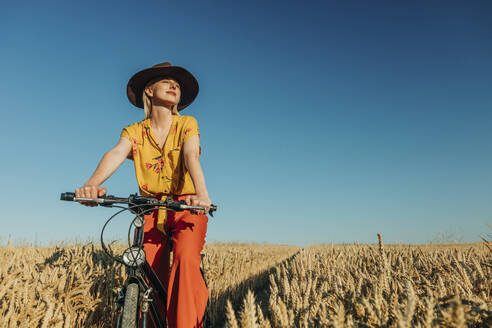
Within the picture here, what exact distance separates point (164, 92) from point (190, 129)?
622 mm

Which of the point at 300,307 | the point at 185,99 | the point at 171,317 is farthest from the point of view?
the point at 185,99

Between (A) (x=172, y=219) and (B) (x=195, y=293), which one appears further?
(A) (x=172, y=219)

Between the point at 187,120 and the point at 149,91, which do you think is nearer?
the point at 187,120

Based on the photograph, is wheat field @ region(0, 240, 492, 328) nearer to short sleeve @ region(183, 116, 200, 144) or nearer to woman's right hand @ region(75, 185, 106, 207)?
woman's right hand @ region(75, 185, 106, 207)

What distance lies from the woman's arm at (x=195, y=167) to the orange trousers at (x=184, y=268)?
239 millimetres

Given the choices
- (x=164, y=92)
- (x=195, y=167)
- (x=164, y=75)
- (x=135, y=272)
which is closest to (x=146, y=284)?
(x=135, y=272)

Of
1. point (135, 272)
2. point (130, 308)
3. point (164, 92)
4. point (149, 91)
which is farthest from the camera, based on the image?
point (149, 91)

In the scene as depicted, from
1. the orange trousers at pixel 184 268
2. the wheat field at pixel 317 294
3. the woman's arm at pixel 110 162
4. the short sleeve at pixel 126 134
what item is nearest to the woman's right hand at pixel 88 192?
the woman's arm at pixel 110 162

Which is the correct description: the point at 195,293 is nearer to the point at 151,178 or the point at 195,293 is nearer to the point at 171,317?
the point at 171,317

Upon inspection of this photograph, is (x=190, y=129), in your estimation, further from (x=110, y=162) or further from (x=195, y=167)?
(x=110, y=162)

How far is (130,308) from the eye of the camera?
1.90 m

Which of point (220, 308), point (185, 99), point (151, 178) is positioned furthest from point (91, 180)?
point (220, 308)

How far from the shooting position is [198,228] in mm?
2439

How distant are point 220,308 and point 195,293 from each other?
250 cm
